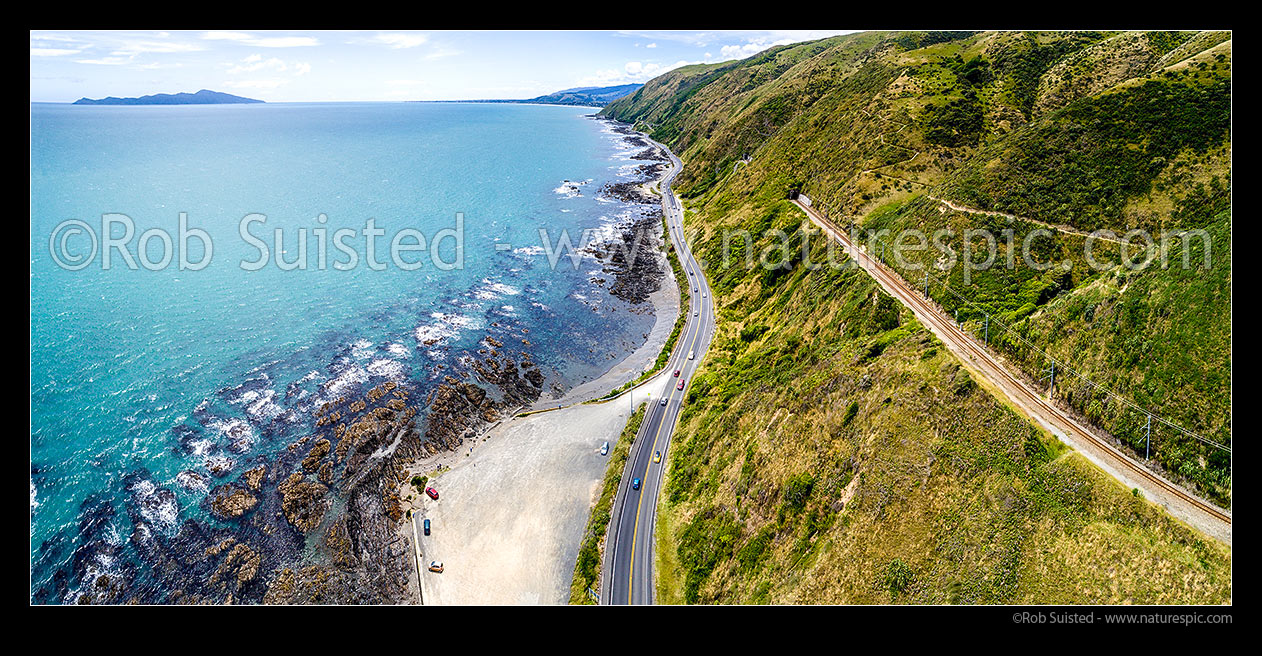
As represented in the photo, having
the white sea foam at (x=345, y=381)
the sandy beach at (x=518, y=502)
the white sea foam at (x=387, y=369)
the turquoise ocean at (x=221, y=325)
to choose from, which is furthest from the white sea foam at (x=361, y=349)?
the sandy beach at (x=518, y=502)

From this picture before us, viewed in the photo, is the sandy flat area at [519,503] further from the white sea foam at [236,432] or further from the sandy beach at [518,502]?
the white sea foam at [236,432]

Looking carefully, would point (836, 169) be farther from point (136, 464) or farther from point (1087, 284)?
point (136, 464)

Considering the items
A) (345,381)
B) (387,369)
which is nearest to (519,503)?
(387,369)

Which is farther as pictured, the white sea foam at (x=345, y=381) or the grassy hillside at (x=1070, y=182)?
the white sea foam at (x=345, y=381)

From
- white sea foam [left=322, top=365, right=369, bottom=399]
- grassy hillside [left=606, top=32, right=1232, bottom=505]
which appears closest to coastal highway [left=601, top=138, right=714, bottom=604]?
grassy hillside [left=606, top=32, right=1232, bottom=505]

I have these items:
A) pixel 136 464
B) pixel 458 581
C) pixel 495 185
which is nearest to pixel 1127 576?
pixel 458 581

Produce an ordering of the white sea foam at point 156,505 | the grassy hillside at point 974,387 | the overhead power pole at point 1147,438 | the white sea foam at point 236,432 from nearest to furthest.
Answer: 1. the grassy hillside at point 974,387
2. the overhead power pole at point 1147,438
3. the white sea foam at point 156,505
4. the white sea foam at point 236,432
